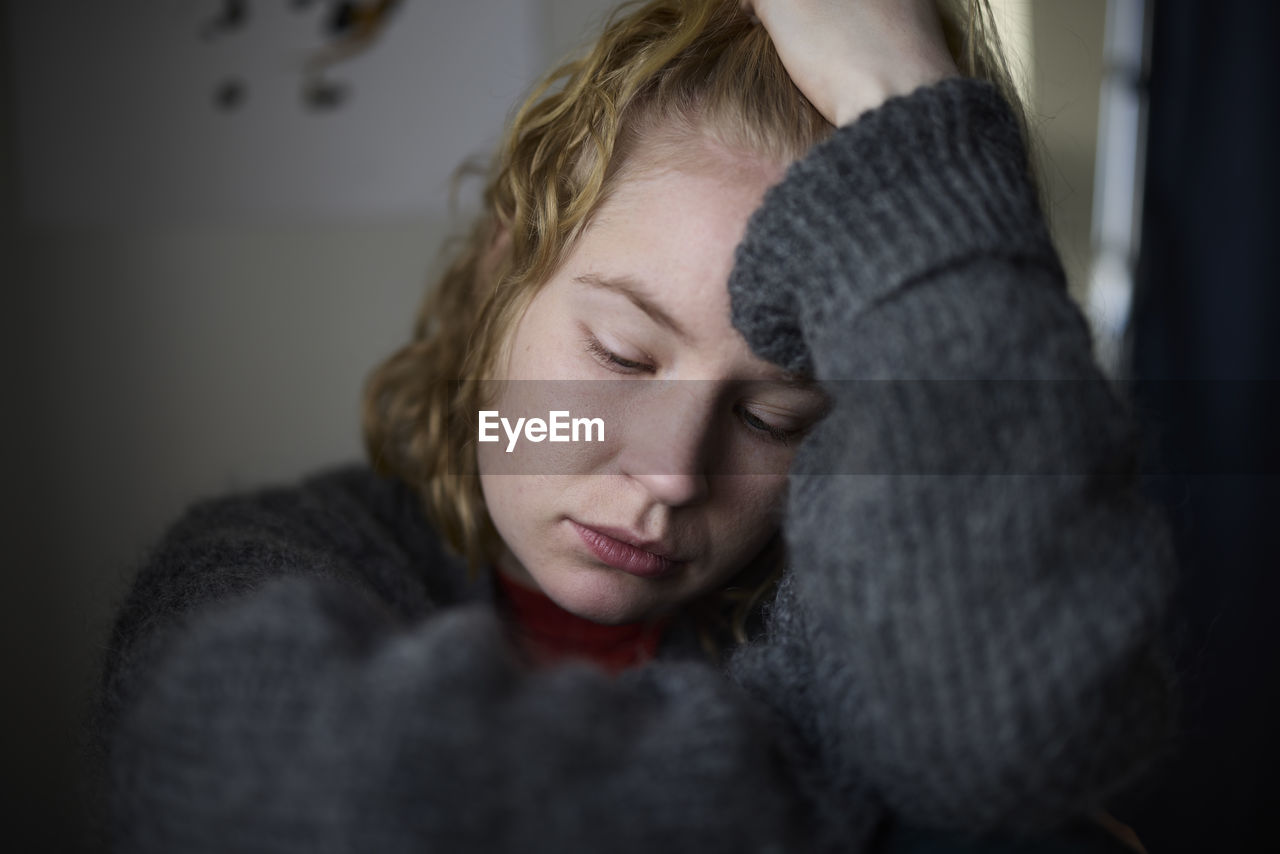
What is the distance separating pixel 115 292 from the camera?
51.3 inches

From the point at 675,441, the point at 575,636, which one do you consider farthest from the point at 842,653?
the point at 575,636

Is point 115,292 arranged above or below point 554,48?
below

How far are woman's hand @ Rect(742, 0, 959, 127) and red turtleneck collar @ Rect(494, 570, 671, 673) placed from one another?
1.78 feet

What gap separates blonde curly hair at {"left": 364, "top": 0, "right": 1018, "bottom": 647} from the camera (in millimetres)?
711

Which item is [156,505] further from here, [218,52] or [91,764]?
[91,764]

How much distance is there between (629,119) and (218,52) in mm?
922

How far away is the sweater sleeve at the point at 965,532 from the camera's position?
1.46ft

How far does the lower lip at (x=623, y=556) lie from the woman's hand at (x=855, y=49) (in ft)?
1.22

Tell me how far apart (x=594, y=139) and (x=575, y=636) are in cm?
51

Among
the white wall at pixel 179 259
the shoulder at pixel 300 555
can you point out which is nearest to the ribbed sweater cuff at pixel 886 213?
the shoulder at pixel 300 555

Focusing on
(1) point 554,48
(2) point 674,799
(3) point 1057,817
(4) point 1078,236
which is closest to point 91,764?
(2) point 674,799

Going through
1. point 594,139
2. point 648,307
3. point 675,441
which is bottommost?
point 675,441

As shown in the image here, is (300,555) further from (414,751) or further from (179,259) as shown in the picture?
(179,259)

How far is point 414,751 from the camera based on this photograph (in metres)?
0.37
